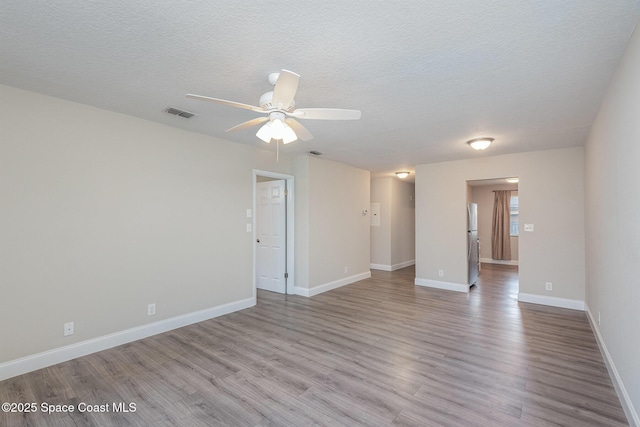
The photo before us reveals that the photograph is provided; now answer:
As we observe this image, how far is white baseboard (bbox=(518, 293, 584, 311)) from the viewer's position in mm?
4555

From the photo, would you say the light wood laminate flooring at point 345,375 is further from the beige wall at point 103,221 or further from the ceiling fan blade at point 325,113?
the ceiling fan blade at point 325,113

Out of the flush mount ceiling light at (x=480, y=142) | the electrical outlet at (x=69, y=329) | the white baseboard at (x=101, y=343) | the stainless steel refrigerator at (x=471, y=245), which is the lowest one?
the white baseboard at (x=101, y=343)

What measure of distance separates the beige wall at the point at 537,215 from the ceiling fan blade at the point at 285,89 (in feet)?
14.7

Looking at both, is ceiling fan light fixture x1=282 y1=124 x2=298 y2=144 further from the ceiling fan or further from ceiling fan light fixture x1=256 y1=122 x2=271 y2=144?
ceiling fan light fixture x1=256 y1=122 x2=271 y2=144

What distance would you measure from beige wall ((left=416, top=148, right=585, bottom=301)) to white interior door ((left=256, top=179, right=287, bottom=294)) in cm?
304

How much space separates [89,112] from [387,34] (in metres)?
3.01

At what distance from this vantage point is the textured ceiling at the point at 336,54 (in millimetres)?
1666

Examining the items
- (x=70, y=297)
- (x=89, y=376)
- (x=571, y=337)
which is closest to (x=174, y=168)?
(x=70, y=297)

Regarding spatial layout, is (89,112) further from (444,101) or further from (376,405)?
(376,405)

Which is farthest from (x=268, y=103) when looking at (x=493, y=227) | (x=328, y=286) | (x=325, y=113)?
(x=493, y=227)

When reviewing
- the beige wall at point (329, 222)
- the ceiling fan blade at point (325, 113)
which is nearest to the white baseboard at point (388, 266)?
the beige wall at point (329, 222)

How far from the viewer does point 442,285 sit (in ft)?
19.3

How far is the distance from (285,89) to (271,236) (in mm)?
3932

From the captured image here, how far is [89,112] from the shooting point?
10.0 ft
